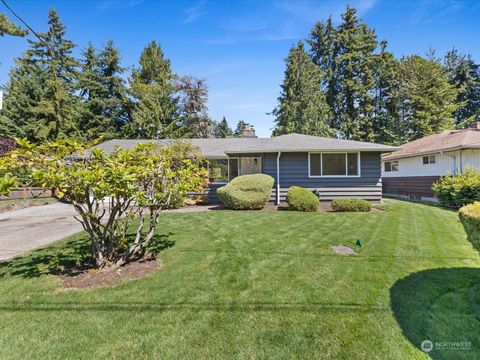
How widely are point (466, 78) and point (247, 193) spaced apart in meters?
37.1

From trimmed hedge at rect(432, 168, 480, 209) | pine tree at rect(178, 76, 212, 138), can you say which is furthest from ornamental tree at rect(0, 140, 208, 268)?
pine tree at rect(178, 76, 212, 138)

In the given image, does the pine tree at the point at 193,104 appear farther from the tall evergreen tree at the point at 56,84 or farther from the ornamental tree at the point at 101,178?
the ornamental tree at the point at 101,178

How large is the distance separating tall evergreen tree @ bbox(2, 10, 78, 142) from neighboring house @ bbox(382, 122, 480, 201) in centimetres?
2653

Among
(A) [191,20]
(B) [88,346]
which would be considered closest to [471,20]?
(A) [191,20]

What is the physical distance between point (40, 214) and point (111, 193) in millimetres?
9354

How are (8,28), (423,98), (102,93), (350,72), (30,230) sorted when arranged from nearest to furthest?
1. (30,230)
2. (8,28)
3. (423,98)
4. (102,93)
5. (350,72)

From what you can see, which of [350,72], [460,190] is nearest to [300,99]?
[350,72]

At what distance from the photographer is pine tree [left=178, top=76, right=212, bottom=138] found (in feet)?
90.5

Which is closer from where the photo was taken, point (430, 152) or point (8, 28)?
point (8, 28)

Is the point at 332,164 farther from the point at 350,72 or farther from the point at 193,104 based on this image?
the point at 350,72

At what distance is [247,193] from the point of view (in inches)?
411

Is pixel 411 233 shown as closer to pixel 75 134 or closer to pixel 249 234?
pixel 249 234

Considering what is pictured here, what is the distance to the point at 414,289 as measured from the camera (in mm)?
3443

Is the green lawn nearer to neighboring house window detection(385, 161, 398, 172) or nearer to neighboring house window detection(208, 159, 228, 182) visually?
neighboring house window detection(208, 159, 228, 182)
